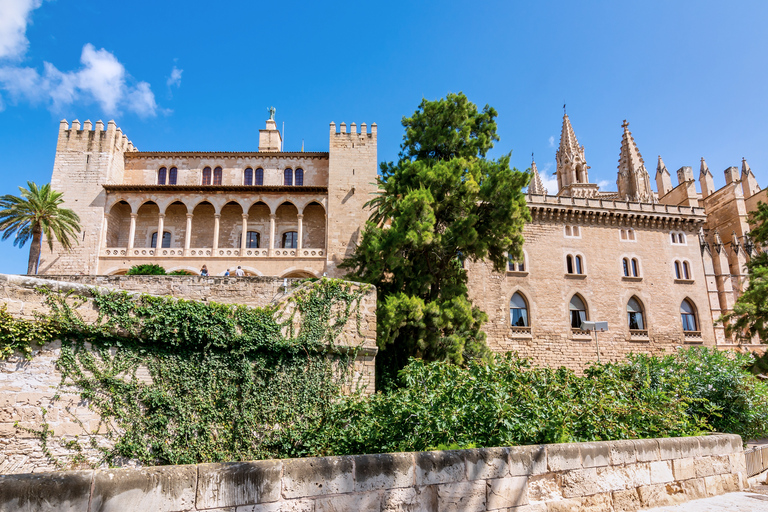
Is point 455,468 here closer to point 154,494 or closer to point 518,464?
point 518,464

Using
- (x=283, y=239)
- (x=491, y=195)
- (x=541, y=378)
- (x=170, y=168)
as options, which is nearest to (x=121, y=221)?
(x=170, y=168)

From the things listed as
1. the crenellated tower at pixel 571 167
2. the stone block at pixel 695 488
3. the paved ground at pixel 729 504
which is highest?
the crenellated tower at pixel 571 167

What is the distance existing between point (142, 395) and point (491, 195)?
14.0 metres

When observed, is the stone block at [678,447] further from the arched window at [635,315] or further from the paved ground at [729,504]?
the arched window at [635,315]

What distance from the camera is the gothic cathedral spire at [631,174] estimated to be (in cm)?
4134

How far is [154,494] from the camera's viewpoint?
4125 millimetres

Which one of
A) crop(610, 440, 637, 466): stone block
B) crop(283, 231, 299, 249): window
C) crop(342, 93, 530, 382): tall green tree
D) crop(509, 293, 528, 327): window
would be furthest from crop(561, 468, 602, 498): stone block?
crop(283, 231, 299, 249): window

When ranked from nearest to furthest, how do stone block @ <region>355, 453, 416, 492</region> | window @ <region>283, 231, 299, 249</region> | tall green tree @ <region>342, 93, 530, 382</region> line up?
stone block @ <region>355, 453, 416, 492</region>, tall green tree @ <region>342, 93, 530, 382</region>, window @ <region>283, 231, 299, 249</region>

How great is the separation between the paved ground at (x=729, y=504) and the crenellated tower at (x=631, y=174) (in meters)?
37.8

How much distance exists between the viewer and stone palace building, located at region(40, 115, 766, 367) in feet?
90.4

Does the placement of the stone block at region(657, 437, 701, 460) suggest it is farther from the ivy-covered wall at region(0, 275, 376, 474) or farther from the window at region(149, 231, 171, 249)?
the window at region(149, 231, 171, 249)

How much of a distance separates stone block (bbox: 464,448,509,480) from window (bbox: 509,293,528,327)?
2280 centimetres

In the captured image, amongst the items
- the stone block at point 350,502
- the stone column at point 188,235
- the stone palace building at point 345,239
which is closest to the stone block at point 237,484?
the stone block at point 350,502

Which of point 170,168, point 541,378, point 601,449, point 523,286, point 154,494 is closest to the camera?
point 154,494
